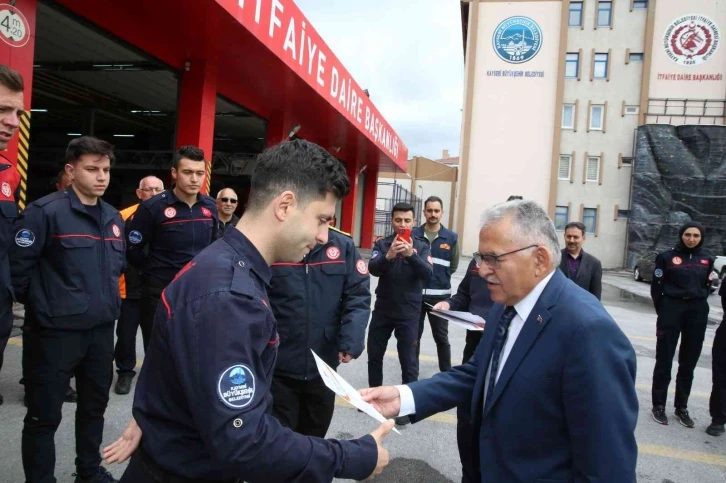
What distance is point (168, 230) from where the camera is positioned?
3.94 metres

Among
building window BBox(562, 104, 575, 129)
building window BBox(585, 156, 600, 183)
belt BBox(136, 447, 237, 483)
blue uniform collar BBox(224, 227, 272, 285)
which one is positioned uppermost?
building window BBox(562, 104, 575, 129)

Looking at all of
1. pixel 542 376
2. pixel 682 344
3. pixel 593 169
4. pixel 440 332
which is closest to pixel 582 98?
pixel 593 169

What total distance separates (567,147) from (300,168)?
2839 centimetres

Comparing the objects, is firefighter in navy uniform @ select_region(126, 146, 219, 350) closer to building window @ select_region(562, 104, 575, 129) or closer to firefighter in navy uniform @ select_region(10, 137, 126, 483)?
firefighter in navy uniform @ select_region(10, 137, 126, 483)

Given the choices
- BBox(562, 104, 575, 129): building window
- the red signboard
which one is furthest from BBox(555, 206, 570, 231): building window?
the red signboard

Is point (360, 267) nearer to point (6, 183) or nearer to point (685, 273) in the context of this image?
point (6, 183)

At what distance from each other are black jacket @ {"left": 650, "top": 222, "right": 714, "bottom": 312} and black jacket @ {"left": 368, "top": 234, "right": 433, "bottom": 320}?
2.22 metres

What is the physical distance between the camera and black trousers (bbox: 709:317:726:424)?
13.9 feet

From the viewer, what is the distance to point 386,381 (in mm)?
5055

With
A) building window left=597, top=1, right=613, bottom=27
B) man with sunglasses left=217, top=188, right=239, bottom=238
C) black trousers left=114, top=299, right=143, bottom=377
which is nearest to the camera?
black trousers left=114, top=299, right=143, bottom=377

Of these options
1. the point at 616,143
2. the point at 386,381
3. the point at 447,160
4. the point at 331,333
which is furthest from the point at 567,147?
the point at 447,160

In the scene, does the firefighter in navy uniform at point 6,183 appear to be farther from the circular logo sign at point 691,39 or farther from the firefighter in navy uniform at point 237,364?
the circular logo sign at point 691,39

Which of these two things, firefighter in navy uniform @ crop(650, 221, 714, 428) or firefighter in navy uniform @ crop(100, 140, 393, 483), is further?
firefighter in navy uniform @ crop(650, 221, 714, 428)

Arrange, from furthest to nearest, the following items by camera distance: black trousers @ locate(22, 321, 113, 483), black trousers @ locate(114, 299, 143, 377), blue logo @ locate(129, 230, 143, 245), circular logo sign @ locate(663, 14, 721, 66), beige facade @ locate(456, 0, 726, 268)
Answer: beige facade @ locate(456, 0, 726, 268)
circular logo sign @ locate(663, 14, 721, 66)
black trousers @ locate(114, 299, 143, 377)
blue logo @ locate(129, 230, 143, 245)
black trousers @ locate(22, 321, 113, 483)
